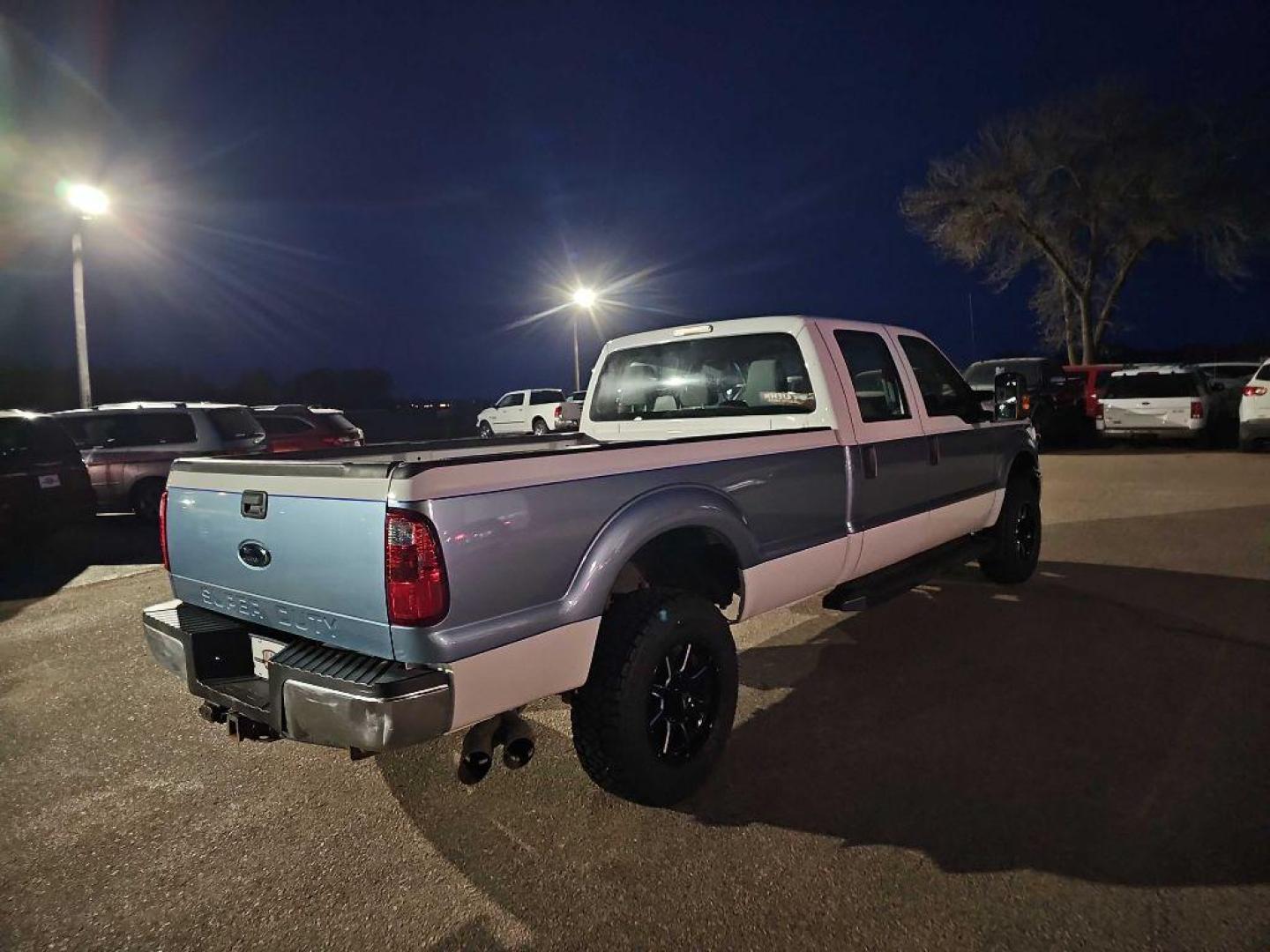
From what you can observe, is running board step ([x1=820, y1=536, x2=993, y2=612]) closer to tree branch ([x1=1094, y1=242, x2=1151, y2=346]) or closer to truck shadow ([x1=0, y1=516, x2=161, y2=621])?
truck shadow ([x1=0, y1=516, x2=161, y2=621])

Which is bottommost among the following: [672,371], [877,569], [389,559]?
[877,569]

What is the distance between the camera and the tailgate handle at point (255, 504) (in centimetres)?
277

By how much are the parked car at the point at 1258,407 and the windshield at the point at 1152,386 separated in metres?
1.50

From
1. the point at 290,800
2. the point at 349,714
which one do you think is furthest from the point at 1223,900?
the point at 290,800

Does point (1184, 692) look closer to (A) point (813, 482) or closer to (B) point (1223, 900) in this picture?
(B) point (1223, 900)

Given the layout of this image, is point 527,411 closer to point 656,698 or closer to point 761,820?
point 656,698

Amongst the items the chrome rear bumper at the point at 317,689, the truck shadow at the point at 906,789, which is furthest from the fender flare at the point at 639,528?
the truck shadow at the point at 906,789

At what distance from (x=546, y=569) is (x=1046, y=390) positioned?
18.2 metres

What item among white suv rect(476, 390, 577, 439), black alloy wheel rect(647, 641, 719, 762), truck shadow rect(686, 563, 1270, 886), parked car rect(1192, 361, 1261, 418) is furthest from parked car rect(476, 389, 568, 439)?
black alloy wheel rect(647, 641, 719, 762)

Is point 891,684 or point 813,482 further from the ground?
point 813,482

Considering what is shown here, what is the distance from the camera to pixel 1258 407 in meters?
13.7

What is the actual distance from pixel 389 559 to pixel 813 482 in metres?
2.12

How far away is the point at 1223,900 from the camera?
236cm

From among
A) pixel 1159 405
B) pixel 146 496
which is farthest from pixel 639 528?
pixel 1159 405
